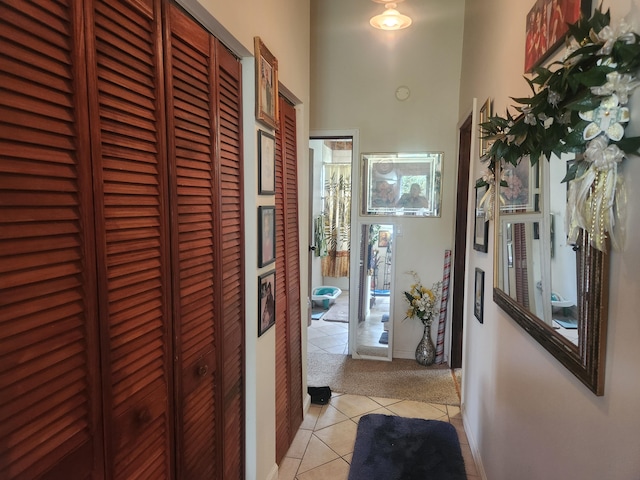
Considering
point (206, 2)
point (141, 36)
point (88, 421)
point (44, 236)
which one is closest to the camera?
point (44, 236)

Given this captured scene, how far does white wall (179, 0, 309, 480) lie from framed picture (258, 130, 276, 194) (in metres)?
0.04

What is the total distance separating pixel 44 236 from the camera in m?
0.71

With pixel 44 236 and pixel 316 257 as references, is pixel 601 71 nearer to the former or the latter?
pixel 44 236

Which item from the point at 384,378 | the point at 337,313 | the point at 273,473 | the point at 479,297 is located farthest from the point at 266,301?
the point at 337,313

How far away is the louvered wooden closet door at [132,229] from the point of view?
0.84m

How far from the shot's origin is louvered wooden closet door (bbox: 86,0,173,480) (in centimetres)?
84

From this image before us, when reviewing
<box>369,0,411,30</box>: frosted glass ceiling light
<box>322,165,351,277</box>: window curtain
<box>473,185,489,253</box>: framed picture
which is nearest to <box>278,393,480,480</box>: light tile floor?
<box>473,185,489,253</box>: framed picture

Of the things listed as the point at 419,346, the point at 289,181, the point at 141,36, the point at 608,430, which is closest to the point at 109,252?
the point at 141,36

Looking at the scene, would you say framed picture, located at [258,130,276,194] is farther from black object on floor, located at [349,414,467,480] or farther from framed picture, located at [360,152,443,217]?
framed picture, located at [360,152,443,217]

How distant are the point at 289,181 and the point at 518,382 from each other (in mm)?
1495

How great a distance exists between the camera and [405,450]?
7.36ft

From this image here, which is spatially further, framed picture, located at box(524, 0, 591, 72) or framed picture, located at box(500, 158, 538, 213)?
framed picture, located at box(500, 158, 538, 213)

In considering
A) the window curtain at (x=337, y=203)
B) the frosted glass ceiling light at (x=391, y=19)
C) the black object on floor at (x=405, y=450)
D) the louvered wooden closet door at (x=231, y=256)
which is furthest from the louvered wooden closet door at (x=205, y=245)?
the window curtain at (x=337, y=203)

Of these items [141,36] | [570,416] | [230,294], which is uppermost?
[141,36]
